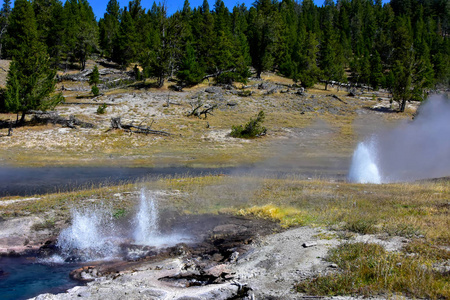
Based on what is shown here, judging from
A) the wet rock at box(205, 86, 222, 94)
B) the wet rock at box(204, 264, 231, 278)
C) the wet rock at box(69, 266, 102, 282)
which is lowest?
the wet rock at box(69, 266, 102, 282)

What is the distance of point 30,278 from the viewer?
35.2 ft

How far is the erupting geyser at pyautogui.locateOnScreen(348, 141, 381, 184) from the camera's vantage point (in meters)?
27.1

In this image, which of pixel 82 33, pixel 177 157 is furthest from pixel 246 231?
A: pixel 82 33

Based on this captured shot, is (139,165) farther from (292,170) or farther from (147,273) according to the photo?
(147,273)

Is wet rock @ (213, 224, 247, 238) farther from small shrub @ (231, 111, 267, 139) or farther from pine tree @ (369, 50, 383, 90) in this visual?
pine tree @ (369, 50, 383, 90)

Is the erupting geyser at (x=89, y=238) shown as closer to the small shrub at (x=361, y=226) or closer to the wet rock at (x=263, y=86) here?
the small shrub at (x=361, y=226)

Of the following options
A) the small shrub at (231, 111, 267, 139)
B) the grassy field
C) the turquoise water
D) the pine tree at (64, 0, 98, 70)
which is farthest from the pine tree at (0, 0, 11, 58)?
the turquoise water

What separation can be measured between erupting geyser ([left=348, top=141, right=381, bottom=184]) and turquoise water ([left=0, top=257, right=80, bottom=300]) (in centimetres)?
2108

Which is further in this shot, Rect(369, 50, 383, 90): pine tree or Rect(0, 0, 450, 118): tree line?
Rect(369, 50, 383, 90): pine tree

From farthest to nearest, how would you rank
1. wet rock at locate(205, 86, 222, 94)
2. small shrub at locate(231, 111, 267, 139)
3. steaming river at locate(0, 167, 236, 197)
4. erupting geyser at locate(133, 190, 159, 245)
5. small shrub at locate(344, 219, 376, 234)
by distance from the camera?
wet rock at locate(205, 86, 222, 94) < small shrub at locate(231, 111, 267, 139) < steaming river at locate(0, 167, 236, 197) < erupting geyser at locate(133, 190, 159, 245) < small shrub at locate(344, 219, 376, 234)

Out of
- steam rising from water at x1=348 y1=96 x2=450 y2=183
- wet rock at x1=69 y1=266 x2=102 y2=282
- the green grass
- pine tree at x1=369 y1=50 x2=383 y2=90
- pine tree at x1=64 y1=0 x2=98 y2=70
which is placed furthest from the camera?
pine tree at x1=369 y1=50 x2=383 y2=90

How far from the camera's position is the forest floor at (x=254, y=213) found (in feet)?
30.3

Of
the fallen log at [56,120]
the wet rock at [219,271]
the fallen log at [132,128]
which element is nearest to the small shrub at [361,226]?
the wet rock at [219,271]

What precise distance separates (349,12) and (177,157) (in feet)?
443
